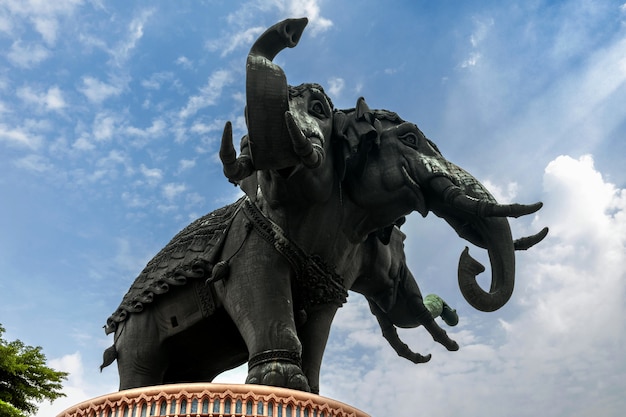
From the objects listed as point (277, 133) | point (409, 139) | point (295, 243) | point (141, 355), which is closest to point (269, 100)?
point (277, 133)

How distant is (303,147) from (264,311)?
4.06 ft

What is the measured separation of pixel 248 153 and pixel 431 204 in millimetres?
1547

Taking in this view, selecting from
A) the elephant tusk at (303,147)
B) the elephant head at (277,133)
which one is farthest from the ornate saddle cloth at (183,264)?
the elephant tusk at (303,147)

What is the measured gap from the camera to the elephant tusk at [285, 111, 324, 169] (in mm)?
4898

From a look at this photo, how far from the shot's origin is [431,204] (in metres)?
5.82

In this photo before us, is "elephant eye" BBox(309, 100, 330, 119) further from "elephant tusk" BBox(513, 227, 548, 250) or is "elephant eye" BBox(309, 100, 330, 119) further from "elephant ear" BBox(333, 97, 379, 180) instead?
"elephant tusk" BBox(513, 227, 548, 250)

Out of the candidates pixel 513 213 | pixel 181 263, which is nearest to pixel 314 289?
pixel 181 263

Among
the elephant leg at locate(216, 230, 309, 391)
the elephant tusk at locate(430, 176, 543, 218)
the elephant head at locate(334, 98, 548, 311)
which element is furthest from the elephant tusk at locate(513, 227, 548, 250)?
the elephant leg at locate(216, 230, 309, 391)

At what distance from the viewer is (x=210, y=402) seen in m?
4.09

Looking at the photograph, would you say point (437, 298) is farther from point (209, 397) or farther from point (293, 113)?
point (209, 397)

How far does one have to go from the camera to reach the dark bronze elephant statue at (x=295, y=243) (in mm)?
5301

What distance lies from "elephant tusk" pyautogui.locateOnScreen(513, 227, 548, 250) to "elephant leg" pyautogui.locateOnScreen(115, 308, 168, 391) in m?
3.03

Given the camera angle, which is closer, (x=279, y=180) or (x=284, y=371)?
(x=284, y=371)

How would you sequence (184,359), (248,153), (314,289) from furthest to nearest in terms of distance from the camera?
(184,359) → (314,289) → (248,153)
